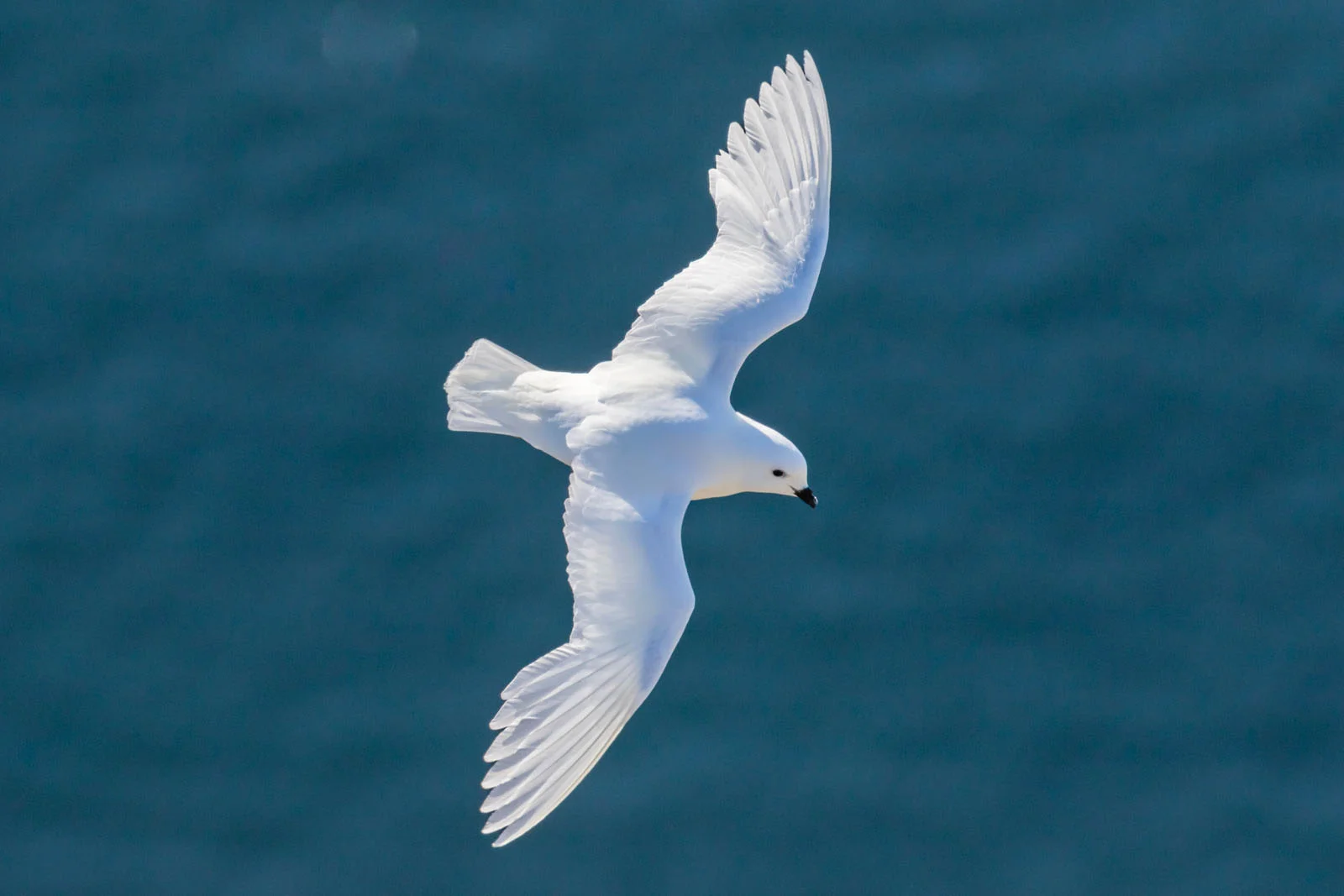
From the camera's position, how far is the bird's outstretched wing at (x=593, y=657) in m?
14.6

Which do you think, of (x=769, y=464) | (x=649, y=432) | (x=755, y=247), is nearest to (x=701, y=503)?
(x=755, y=247)

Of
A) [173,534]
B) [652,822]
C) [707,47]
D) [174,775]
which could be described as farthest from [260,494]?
[707,47]

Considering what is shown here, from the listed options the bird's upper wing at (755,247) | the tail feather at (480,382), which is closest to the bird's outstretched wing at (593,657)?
the tail feather at (480,382)

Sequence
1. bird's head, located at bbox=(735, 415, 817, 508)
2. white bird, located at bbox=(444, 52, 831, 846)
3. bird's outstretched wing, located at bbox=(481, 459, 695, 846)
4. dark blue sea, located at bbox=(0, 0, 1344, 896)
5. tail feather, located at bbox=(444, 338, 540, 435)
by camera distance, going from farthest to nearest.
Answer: dark blue sea, located at bbox=(0, 0, 1344, 896), tail feather, located at bbox=(444, 338, 540, 435), bird's head, located at bbox=(735, 415, 817, 508), white bird, located at bbox=(444, 52, 831, 846), bird's outstretched wing, located at bbox=(481, 459, 695, 846)

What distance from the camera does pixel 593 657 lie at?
49.2 feet

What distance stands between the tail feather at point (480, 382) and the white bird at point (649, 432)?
0.4 inches

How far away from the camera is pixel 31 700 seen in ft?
63.1

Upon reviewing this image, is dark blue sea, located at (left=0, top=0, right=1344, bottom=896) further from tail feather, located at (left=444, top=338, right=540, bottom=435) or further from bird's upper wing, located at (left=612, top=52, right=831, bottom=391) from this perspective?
tail feather, located at (left=444, top=338, right=540, bottom=435)

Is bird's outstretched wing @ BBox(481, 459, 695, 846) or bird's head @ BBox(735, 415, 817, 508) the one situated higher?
bird's head @ BBox(735, 415, 817, 508)

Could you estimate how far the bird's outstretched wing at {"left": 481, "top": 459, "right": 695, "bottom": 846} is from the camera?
574 inches

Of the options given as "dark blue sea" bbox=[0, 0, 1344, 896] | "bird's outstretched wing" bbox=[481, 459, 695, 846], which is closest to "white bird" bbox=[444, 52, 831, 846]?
"bird's outstretched wing" bbox=[481, 459, 695, 846]

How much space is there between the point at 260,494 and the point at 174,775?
2.21m

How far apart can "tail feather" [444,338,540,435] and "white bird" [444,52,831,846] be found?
0.4 inches

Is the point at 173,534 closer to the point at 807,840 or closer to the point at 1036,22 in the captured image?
the point at 807,840
